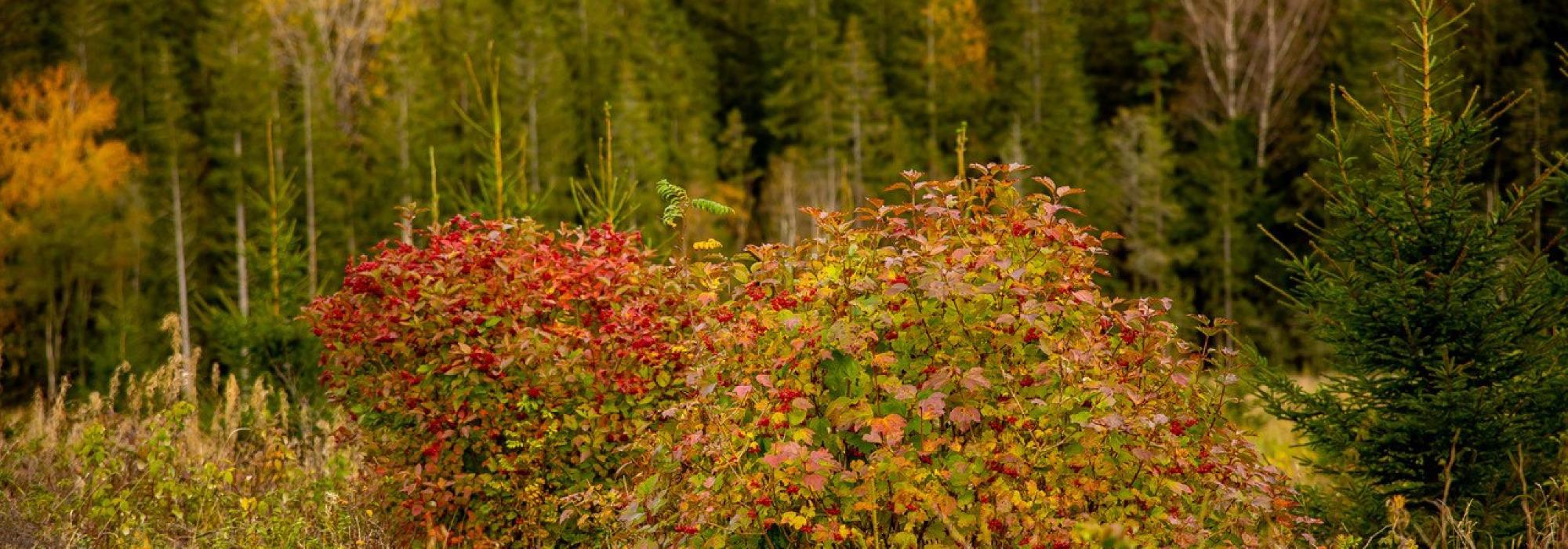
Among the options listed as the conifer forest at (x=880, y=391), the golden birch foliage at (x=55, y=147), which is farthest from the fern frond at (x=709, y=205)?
the golden birch foliage at (x=55, y=147)

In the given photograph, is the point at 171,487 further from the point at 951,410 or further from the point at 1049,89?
the point at 1049,89

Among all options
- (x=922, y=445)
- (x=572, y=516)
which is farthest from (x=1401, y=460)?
(x=572, y=516)

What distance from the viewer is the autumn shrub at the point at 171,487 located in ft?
18.0


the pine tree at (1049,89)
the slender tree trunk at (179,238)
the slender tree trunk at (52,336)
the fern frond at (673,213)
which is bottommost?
the slender tree trunk at (52,336)

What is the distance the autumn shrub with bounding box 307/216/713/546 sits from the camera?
5.18 metres

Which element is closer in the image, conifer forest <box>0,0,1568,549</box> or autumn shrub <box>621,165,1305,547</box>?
autumn shrub <box>621,165,1305,547</box>

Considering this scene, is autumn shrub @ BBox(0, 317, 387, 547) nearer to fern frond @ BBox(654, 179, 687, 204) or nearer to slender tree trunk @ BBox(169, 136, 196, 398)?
fern frond @ BBox(654, 179, 687, 204)

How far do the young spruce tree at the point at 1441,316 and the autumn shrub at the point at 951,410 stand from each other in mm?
1407

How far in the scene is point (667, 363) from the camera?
531cm

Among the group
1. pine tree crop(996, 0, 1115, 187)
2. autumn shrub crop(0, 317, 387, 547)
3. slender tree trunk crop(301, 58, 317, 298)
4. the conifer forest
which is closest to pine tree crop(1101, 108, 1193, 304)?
pine tree crop(996, 0, 1115, 187)

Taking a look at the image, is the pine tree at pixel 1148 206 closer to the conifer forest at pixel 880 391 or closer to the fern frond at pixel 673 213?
the conifer forest at pixel 880 391

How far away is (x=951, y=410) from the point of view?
3.89 metres

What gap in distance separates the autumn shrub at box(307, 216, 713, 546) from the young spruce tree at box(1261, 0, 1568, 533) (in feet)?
9.49

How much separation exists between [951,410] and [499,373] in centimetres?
208
